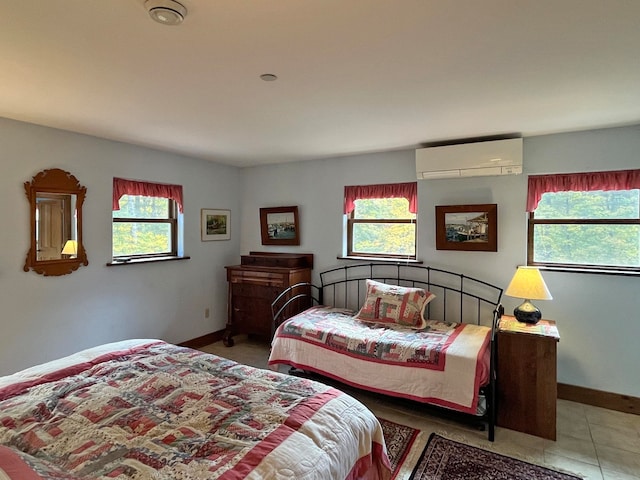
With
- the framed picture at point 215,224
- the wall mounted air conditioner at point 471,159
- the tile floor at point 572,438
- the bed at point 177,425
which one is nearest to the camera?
the bed at point 177,425

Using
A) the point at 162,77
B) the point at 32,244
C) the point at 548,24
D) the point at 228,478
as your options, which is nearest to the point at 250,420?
the point at 228,478

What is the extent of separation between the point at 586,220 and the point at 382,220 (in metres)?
1.91

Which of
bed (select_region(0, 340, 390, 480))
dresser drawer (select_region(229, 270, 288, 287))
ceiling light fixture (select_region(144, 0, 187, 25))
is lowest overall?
bed (select_region(0, 340, 390, 480))

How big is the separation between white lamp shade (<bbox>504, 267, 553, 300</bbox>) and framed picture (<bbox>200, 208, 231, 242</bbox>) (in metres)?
3.47

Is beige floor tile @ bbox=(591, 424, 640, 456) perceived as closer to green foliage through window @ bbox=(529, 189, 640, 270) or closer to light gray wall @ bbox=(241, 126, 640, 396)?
light gray wall @ bbox=(241, 126, 640, 396)

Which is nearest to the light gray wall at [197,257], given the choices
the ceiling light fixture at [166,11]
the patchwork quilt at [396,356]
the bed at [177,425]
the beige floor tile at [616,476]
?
the patchwork quilt at [396,356]

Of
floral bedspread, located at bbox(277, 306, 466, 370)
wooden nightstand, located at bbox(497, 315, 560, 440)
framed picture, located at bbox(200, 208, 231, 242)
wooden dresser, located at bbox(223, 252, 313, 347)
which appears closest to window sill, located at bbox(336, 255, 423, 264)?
wooden dresser, located at bbox(223, 252, 313, 347)

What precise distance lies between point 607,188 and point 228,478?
11.7 feet

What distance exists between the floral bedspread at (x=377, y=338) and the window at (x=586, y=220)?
3.77 feet

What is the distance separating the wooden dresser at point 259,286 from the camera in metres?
4.23

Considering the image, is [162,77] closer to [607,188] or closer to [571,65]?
[571,65]

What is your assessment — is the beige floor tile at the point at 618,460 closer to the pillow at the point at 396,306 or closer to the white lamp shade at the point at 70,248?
the pillow at the point at 396,306

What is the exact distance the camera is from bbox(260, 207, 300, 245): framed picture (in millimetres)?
4574

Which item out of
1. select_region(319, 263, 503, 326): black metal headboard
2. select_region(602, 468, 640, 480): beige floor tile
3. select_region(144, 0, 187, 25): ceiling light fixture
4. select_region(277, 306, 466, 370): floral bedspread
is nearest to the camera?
select_region(144, 0, 187, 25): ceiling light fixture
